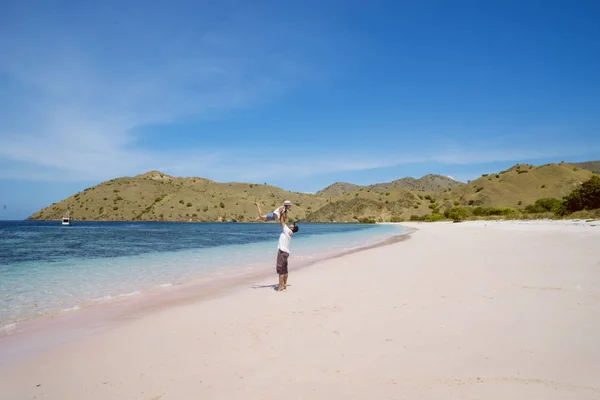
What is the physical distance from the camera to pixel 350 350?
13.8 ft

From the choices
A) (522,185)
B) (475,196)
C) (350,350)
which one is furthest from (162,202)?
(350,350)

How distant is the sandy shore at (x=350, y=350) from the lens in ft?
10.8

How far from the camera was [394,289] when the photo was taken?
7.67 metres

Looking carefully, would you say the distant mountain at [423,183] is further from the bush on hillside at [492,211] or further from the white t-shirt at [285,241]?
the white t-shirt at [285,241]

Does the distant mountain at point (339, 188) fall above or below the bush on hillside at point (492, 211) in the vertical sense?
above

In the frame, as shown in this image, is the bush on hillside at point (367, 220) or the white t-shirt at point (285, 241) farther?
the bush on hillside at point (367, 220)

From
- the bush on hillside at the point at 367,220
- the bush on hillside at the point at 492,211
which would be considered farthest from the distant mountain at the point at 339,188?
the bush on hillside at the point at 492,211

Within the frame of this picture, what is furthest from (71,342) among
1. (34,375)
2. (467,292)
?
(467,292)

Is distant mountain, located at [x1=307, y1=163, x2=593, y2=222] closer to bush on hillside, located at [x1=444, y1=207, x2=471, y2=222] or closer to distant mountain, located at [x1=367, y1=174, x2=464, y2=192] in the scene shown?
bush on hillside, located at [x1=444, y1=207, x2=471, y2=222]

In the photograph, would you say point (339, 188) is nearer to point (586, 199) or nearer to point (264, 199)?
point (264, 199)

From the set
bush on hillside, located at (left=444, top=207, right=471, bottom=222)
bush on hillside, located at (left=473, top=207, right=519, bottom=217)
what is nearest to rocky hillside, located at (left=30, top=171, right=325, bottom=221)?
bush on hillside, located at (left=444, top=207, right=471, bottom=222)

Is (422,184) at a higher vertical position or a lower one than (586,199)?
higher

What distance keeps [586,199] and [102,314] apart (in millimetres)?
40561

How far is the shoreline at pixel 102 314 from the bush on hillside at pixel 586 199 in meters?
35.6
